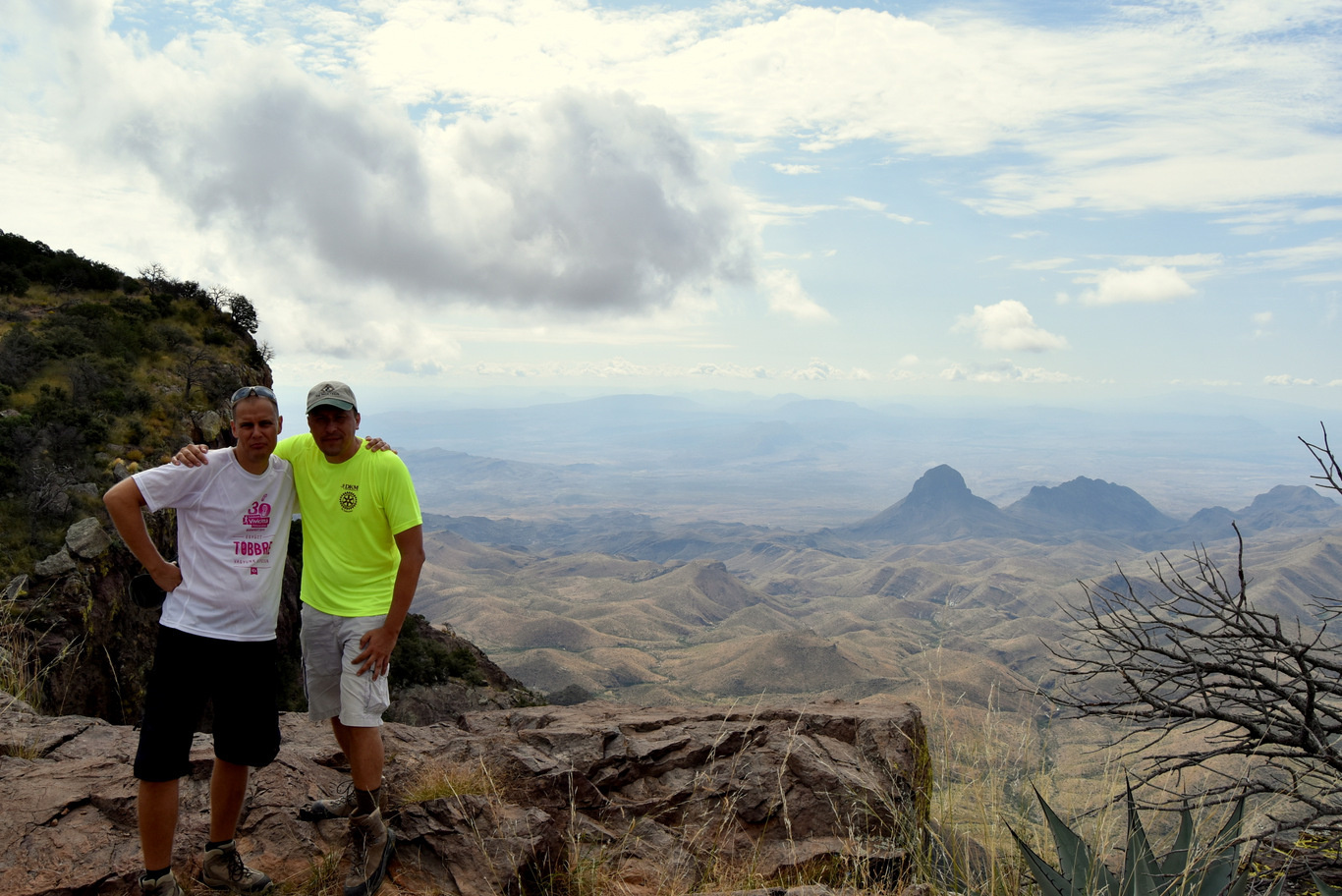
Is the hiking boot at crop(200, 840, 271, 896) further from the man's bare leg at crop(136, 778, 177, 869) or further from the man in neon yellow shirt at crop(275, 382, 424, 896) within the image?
the man in neon yellow shirt at crop(275, 382, 424, 896)

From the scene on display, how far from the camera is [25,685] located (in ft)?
19.8

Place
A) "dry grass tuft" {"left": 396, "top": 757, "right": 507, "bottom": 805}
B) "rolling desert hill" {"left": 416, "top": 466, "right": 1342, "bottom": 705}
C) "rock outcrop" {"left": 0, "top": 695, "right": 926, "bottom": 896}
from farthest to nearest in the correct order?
"rolling desert hill" {"left": 416, "top": 466, "right": 1342, "bottom": 705} < "dry grass tuft" {"left": 396, "top": 757, "right": 507, "bottom": 805} < "rock outcrop" {"left": 0, "top": 695, "right": 926, "bottom": 896}

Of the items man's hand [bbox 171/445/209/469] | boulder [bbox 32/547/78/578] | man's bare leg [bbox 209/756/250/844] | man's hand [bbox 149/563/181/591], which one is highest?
A: man's hand [bbox 171/445/209/469]

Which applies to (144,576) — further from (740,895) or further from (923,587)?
(923,587)

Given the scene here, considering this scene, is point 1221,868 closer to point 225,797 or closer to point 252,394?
point 225,797

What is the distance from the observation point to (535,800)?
4.79 meters

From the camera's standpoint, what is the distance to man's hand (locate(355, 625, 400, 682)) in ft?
12.6

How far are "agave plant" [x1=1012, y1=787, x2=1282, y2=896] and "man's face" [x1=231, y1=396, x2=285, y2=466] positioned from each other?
12.8 feet

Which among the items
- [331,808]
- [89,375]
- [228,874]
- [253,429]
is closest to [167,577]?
[253,429]

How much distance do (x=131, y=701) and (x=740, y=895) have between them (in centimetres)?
1228

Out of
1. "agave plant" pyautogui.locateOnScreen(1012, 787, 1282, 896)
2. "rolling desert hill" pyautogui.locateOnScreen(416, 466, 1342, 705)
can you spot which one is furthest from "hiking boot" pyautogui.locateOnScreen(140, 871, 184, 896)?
"rolling desert hill" pyautogui.locateOnScreen(416, 466, 1342, 705)

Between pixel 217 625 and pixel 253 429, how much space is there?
95 centimetres

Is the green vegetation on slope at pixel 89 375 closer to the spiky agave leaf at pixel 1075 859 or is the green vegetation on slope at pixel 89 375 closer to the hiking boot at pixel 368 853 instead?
the hiking boot at pixel 368 853

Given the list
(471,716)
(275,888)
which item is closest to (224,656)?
(275,888)
